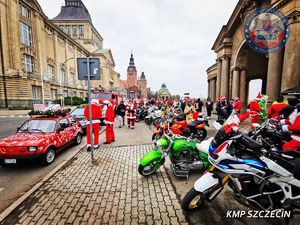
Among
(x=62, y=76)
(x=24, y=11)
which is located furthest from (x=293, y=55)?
(x=62, y=76)

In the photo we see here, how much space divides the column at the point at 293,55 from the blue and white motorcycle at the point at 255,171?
334 inches

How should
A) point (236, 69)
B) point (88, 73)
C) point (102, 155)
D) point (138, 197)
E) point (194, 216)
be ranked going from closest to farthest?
point (194, 216) < point (138, 197) < point (88, 73) < point (102, 155) < point (236, 69)

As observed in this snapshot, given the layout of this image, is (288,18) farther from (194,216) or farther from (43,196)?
(43,196)

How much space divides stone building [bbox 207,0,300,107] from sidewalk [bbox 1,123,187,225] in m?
9.36

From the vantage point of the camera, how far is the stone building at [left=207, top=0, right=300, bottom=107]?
29.2 feet

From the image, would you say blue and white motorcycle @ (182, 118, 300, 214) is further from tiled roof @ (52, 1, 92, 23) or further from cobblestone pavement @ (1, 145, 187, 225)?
tiled roof @ (52, 1, 92, 23)

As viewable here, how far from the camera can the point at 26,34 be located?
31.2m

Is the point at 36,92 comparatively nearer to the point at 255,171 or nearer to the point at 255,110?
the point at 255,110

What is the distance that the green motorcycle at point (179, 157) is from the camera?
4.24 m

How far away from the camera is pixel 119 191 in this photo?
374cm

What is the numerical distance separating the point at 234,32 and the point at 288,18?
746 centimetres

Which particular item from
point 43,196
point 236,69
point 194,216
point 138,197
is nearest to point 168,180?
point 138,197

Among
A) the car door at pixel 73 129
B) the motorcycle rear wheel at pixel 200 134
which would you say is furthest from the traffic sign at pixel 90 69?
the motorcycle rear wheel at pixel 200 134

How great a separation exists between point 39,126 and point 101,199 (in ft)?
13.1
